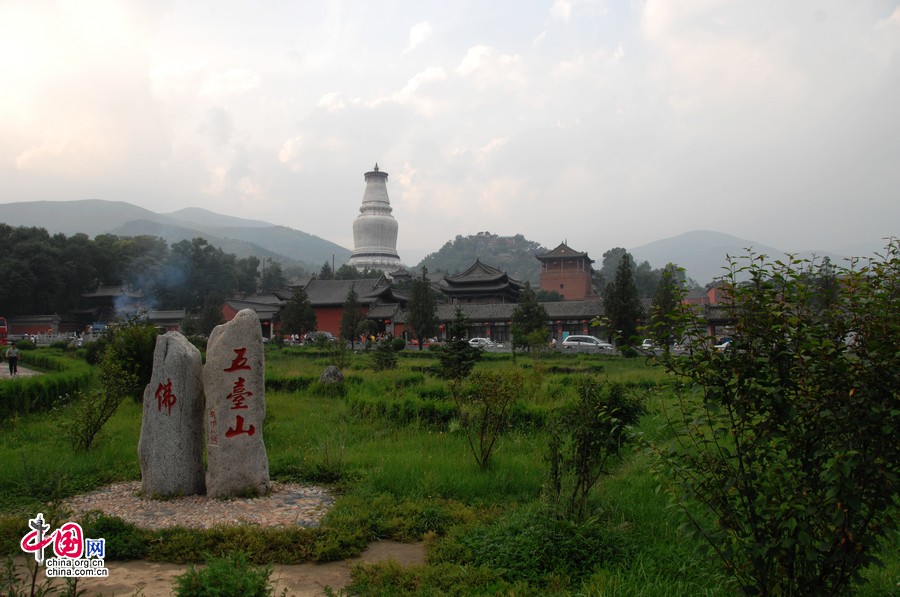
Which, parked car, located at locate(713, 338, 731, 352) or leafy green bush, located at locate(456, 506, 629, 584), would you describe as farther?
leafy green bush, located at locate(456, 506, 629, 584)

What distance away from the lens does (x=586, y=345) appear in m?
33.5

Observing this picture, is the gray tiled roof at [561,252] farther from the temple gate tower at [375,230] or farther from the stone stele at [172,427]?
the stone stele at [172,427]

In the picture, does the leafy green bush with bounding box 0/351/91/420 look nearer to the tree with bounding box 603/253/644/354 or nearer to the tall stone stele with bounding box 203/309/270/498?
the tall stone stele with bounding box 203/309/270/498

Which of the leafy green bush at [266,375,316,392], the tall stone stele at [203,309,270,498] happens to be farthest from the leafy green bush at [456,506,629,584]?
the leafy green bush at [266,375,316,392]

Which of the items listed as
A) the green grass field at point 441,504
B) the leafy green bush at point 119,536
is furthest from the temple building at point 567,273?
the leafy green bush at point 119,536

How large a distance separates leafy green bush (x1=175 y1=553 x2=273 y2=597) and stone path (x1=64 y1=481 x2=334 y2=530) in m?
2.14

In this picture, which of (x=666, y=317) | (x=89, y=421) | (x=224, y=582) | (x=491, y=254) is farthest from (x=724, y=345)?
(x=491, y=254)

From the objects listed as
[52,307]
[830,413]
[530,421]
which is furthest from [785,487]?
[52,307]

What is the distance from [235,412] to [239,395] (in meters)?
0.19

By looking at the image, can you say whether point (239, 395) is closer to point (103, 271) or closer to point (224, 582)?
point (224, 582)

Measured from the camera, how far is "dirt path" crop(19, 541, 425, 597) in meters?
4.52

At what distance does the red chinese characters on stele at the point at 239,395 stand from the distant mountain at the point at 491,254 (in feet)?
325

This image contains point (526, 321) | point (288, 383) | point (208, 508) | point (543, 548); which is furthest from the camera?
point (526, 321)

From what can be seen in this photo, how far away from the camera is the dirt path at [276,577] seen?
14.8 feet
